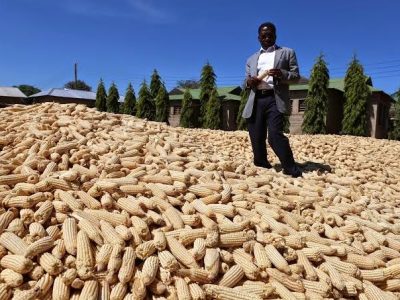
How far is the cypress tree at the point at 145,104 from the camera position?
25.2 meters

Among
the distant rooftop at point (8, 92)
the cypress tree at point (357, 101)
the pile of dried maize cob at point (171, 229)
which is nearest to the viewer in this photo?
the pile of dried maize cob at point (171, 229)

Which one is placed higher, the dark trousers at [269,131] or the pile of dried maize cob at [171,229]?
the dark trousers at [269,131]

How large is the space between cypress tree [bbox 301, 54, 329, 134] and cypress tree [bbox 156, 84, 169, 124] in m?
9.17

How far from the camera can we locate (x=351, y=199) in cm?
401

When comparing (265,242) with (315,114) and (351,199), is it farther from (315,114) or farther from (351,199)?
(315,114)

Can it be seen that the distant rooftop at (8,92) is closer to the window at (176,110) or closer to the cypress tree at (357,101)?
the window at (176,110)

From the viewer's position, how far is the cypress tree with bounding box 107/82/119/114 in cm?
2800

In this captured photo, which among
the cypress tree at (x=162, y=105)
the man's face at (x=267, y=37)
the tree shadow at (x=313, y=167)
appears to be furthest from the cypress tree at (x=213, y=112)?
the man's face at (x=267, y=37)

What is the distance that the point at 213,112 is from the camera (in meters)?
22.6

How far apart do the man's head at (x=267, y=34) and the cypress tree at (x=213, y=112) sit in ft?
58.4

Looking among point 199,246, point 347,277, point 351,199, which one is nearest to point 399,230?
point 351,199

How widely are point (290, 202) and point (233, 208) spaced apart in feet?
2.34

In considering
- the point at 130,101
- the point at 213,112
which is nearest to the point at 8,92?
the point at 130,101

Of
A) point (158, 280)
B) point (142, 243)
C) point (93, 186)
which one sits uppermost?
point (93, 186)
